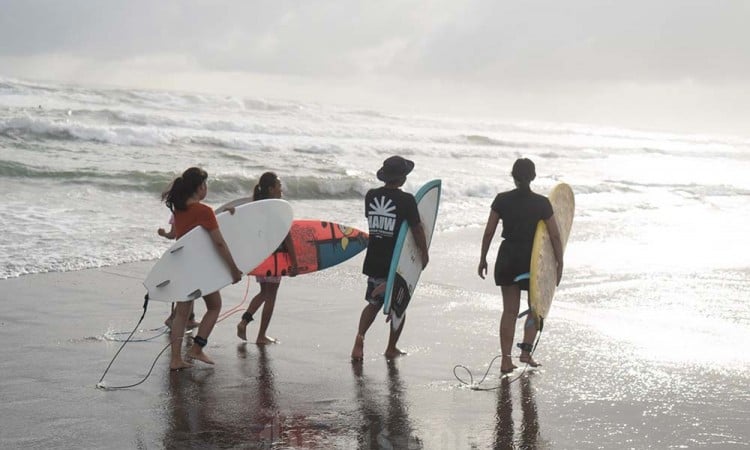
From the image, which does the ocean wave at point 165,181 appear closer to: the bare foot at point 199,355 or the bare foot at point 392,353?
the bare foot at point 199,355

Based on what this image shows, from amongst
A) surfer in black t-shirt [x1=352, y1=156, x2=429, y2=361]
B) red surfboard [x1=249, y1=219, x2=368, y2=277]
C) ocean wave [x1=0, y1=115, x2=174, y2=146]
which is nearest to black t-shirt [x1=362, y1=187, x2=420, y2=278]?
surfer in black t-shirt [x1=352, y1=156, x2=429, y2=361]

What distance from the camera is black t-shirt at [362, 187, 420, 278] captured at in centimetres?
654

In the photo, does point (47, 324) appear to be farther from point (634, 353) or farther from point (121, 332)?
point (634, 353)

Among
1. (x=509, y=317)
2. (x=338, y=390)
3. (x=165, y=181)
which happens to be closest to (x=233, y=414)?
(x=338, y=390)

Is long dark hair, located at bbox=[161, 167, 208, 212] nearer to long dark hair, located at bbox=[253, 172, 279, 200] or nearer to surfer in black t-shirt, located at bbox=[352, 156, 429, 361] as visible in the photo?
long dark hair, located at bbox=[253, 172, 279, 200]

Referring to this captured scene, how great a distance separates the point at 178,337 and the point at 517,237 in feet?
7.99

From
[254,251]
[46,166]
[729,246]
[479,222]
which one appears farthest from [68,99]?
[254,251]

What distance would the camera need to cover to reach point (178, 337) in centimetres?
630

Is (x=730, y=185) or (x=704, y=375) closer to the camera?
(x=704, y=375)

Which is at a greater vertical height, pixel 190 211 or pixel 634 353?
pixel 190 211

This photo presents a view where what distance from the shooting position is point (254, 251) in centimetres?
697

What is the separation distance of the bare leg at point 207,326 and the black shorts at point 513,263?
2.00m

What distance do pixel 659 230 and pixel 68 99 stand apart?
29261 mm

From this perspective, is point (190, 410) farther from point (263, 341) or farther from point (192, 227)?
point (263, 341)
